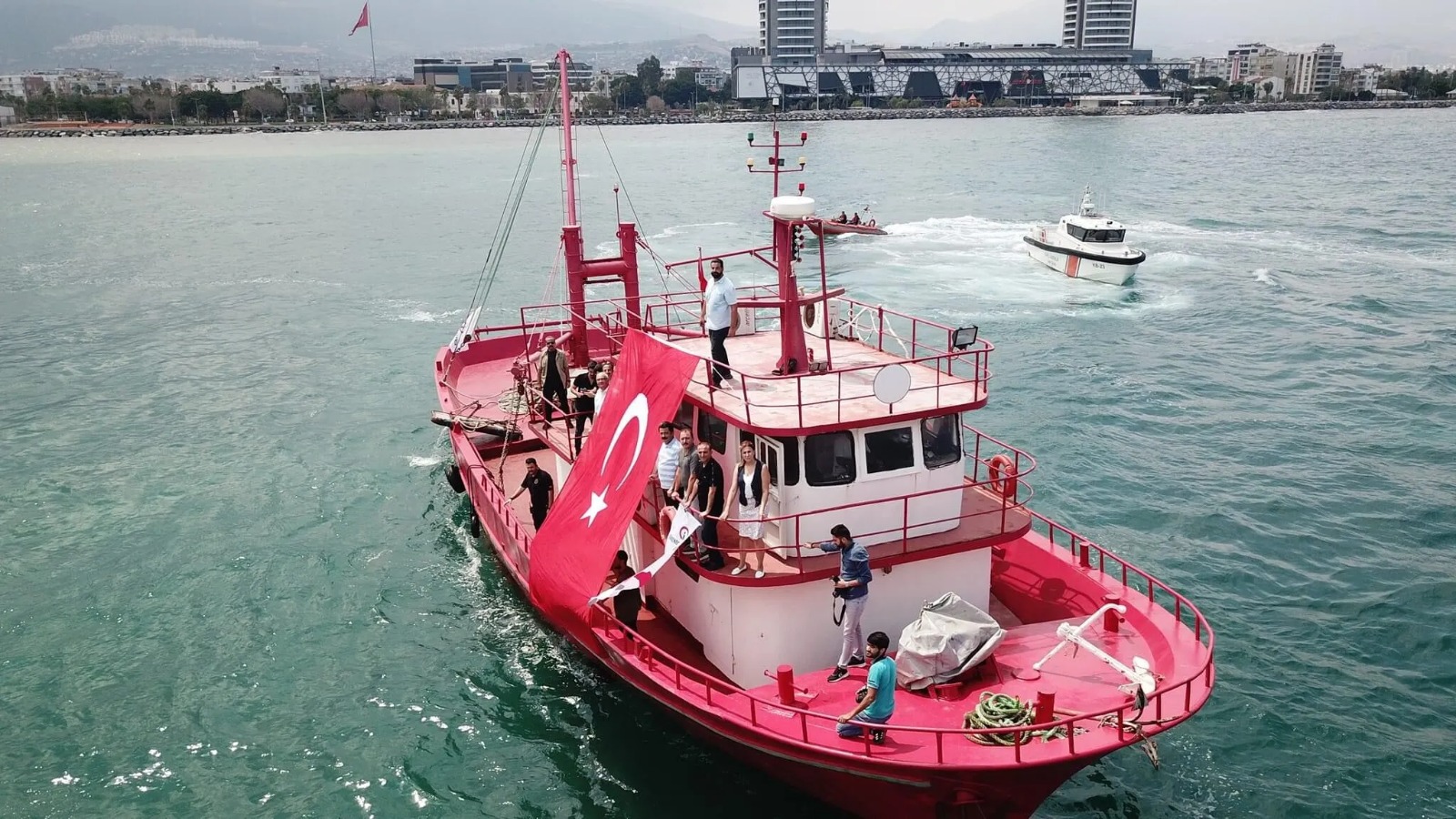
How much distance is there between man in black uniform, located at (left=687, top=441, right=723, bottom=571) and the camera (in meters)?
13.5

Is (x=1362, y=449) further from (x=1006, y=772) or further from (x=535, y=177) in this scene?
(x=535, y=177)

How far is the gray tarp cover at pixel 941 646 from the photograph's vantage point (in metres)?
12.7

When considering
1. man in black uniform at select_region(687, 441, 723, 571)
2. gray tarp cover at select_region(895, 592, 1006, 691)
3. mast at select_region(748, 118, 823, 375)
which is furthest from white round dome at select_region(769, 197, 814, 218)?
gray tarp cover at select_region(895, 592, 1006, 691)

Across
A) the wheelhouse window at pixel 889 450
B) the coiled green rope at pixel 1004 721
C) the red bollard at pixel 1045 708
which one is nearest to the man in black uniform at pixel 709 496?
the wheelhouse window at pixel 889 450

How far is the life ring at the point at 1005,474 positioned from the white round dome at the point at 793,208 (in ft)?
14.4

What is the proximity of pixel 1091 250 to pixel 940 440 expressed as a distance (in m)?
39.0

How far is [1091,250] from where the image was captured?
49.3m

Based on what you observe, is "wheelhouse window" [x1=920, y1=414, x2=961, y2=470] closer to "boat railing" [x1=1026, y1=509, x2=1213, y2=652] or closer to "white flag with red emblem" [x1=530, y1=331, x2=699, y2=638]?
"boat railing" [x1=1026, y1=509, x2=1213, y2=652]

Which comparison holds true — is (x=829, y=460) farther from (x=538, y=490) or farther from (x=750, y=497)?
(x=538, y=490)

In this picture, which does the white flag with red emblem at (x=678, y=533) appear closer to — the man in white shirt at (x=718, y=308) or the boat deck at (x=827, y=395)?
the boat deck at (x=827, y=395)

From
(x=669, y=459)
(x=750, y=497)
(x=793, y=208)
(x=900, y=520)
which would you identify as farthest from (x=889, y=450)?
(x=793, y=208)

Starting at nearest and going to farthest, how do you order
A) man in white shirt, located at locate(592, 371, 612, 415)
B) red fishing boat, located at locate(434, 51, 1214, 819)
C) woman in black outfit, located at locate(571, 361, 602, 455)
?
1. red fishing boat, located at locate(434, 51, 1214, 819)
2. man in white shirt, located at locate(592, 371, 612, 415)
3. woman in black outfit, located at locate(571, 361, 602, 455)

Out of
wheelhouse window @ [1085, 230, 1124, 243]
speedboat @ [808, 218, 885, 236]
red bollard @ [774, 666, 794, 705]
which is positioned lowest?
red bollard @ [774, 666, 794, 705]

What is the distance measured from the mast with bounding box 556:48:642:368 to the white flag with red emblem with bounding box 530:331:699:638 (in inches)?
285
